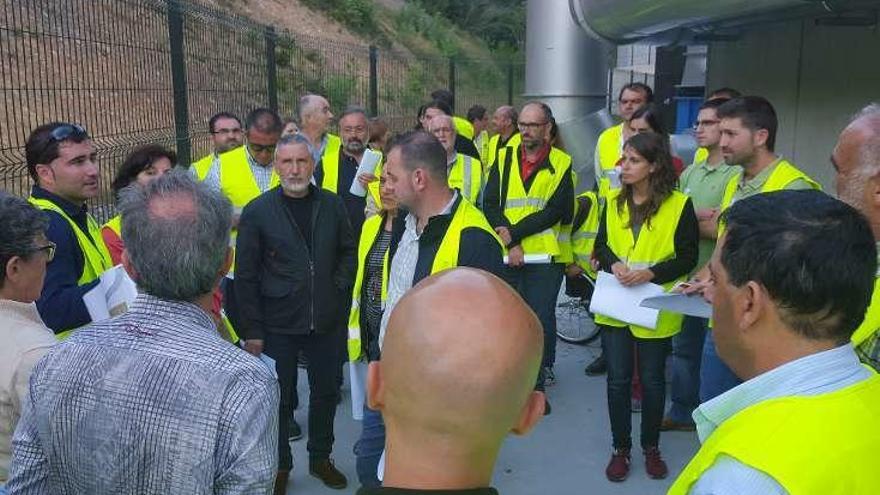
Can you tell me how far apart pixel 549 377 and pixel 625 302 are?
5.62 feet

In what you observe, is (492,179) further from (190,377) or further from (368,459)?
(190,377)

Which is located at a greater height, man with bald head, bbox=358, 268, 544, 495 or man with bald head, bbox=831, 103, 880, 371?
man with bald head, bbox=831, 103, 880, 371

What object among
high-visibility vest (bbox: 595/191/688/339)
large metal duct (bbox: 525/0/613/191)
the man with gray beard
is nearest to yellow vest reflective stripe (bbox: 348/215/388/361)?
high-visibility vest (bbox: 595/191/688/339)

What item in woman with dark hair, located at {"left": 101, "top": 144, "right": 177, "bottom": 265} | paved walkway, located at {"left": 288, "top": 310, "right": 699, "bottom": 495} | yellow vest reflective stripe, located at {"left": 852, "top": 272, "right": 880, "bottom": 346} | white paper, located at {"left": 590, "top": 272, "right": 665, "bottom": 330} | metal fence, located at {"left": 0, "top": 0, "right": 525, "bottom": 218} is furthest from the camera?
metal fence, located at {"left": 0, "top": 0, "right": 525, "bottom": 218}

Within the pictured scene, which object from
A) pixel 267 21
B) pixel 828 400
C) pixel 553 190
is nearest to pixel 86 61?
pixel 553 190

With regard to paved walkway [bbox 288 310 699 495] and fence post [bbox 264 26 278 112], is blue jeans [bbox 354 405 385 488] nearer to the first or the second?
paved walkway [bbox 288 310 699 495]

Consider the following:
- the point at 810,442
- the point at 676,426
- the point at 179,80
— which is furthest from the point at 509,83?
the point at 810,442

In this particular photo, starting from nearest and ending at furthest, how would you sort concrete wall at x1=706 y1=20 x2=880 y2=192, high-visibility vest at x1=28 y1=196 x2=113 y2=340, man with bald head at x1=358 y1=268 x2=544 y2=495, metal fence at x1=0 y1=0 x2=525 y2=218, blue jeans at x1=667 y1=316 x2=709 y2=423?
man with bald head at x1=358 y1=268 x2=544 y2=495 → high-visibility vest at x1=28 y1=196 x2=113 y2=340 → blue jeans at x1=667 y1=316 x2=709 y2=423 → metal fence at x1=0 y1=0 x2=525 y2=218 → concrete wall at x1=706 y1=20 x2=880 y2=192

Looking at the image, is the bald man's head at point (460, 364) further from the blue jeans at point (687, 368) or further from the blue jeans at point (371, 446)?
the blue jeans at point (687, 368)

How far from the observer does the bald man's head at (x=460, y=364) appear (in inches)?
46.3

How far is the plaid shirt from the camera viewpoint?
1653 mm

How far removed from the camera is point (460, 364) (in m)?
1.18

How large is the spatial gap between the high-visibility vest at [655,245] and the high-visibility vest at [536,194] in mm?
1026

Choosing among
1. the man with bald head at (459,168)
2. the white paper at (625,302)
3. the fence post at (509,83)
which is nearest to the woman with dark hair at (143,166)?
the man with bald head at (459,168)
